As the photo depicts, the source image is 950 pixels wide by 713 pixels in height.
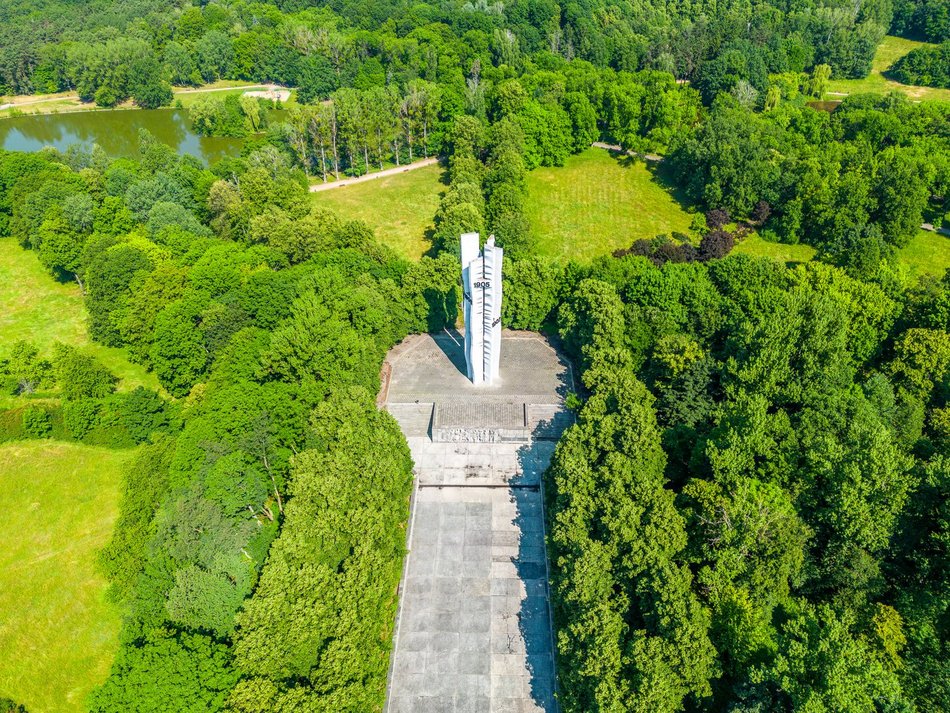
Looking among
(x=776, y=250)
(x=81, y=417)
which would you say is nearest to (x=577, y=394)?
(x=776, y=250)

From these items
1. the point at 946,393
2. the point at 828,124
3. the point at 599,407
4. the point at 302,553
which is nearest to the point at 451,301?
the point at 599,407

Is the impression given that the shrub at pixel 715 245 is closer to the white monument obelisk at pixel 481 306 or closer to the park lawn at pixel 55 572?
the white monument obelisk at pixel 481 306

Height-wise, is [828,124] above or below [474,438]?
above

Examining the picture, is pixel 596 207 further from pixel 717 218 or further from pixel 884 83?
pixel 884 83

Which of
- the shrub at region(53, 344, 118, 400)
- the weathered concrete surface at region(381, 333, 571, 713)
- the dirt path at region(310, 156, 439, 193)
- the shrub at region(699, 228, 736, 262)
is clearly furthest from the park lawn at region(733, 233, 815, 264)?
the shrub at region(53, 344, 118, 400)

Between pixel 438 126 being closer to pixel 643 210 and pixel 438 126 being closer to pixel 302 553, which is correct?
pixel 643 210

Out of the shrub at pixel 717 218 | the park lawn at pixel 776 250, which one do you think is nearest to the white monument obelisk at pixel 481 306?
the park lawn at pixel 776 250
